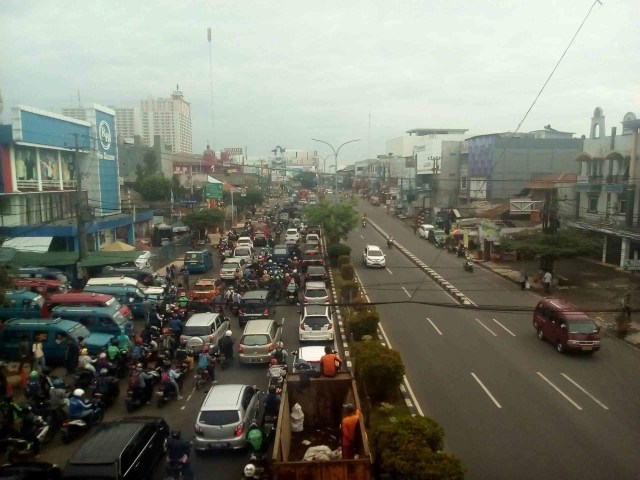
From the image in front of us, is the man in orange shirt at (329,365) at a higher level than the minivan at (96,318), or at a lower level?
higher

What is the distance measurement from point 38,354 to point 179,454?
24.4ft

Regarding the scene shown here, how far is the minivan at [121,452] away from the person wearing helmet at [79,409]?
1786mm

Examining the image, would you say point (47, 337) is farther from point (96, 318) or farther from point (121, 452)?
point (121, 452)

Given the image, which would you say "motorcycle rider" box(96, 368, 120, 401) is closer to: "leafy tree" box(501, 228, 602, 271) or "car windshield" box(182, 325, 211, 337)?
"car windshield" box(182, 325, 211, 337)

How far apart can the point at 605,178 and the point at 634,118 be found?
3541 millimetres

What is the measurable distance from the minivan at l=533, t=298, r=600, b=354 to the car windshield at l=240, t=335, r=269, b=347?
7.36m

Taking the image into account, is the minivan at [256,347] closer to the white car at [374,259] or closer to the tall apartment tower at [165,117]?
the white car at [374,259]

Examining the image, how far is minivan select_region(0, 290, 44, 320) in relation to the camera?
16375 mm

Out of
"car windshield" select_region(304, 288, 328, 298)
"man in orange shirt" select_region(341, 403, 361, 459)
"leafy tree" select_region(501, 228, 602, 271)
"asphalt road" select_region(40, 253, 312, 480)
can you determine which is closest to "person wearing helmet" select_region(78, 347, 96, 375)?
"asphalt road" select_region(40, 253, 312, 480)

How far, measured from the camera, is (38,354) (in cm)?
1416

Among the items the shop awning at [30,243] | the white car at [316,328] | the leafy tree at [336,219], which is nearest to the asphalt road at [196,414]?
the white car at [316,328]

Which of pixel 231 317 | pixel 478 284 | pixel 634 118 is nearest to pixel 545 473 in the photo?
pixel 231 317

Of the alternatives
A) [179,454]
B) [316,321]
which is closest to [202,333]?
[316,321]

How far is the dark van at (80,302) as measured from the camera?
17.2m
